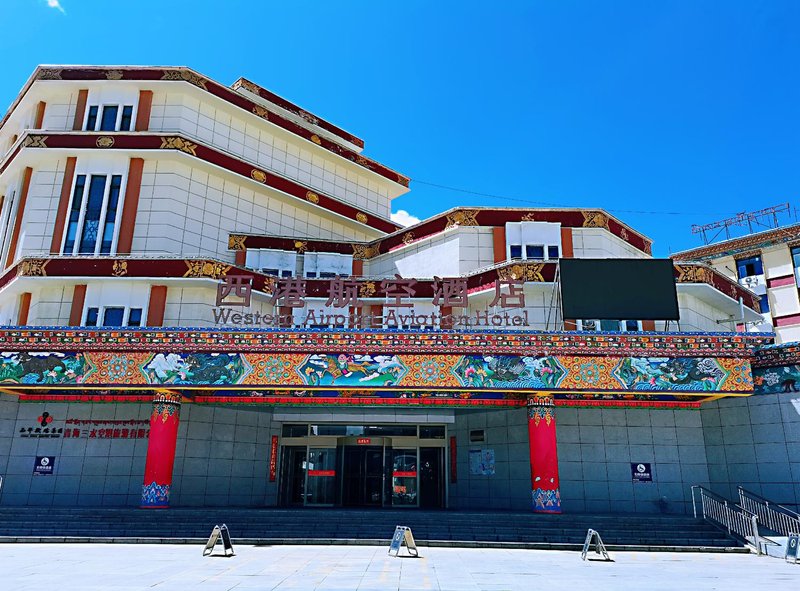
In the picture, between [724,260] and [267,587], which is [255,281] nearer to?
[267,587]

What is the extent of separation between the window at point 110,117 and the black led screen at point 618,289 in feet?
61.4

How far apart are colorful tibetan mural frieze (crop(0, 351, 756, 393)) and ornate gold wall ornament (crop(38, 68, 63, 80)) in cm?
1382

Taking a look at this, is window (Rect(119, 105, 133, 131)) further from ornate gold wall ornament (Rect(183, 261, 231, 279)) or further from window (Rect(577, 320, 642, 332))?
window (Rect(577, 320, 642, 332))

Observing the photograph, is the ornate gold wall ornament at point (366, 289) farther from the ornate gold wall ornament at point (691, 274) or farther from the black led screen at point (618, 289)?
the ornate gold wall ornament at point (691, 274)

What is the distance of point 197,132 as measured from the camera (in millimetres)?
25625

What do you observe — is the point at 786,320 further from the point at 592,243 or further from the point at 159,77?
the point at 159,77

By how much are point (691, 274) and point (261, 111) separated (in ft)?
64.2

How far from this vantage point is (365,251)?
27.4 m

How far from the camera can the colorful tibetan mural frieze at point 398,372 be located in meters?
17.1

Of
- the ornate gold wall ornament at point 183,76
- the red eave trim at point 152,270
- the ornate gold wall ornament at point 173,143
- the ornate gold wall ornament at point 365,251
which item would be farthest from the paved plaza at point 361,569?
the ornate gold wall ornament at point 183,76

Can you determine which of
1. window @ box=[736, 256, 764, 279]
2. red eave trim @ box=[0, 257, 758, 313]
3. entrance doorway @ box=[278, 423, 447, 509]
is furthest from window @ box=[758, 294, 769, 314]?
entrance doorway @ box=[278, 423, 447, 509]

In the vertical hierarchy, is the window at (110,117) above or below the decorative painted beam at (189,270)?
above

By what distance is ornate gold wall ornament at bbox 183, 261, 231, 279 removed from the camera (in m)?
22.0

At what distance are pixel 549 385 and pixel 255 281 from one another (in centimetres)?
1222
